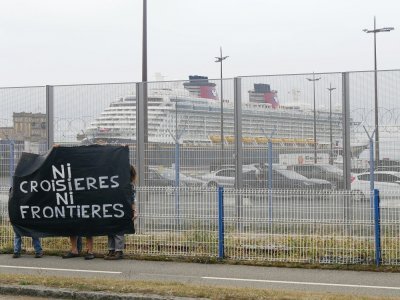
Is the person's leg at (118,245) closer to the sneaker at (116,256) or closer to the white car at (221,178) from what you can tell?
the sneaker at (116,256)

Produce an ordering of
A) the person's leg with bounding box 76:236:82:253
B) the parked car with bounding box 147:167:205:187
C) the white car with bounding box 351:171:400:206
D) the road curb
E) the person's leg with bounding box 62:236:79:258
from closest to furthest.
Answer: the road curb, the person's leg with bounding box 62:236:79:258, the person's leg with bounding box 76:236:82:253, the white car with bounding box 351:171:400:206, the parked car with bounding box 147:167:205:187

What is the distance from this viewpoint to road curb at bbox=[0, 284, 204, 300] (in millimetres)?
7746

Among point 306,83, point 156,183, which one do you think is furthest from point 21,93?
point 306,83

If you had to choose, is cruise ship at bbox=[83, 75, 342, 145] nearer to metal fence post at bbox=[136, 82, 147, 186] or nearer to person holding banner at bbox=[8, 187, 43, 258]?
metal fence post at bbox=[136, 82, 147, 186]

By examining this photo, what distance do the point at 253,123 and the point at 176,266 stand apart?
13.2 feet

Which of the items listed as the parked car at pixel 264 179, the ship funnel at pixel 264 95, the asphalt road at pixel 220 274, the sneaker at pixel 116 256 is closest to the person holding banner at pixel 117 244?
the sneaker at pixel 116 256

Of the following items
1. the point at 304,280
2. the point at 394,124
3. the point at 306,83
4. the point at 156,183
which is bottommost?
the point at 304,280

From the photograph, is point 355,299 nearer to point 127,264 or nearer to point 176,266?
point 176,266

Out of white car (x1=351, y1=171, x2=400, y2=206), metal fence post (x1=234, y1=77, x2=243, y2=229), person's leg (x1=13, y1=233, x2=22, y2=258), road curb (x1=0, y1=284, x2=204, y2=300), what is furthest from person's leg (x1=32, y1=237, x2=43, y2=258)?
white car (x1=351, y1=171, x2=400, y2=206)

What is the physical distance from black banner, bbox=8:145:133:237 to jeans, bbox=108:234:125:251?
0.10 meters

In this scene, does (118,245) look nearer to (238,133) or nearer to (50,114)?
(238,133)

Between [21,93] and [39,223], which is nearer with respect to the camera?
[39,223]

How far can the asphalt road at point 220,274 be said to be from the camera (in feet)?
28.5

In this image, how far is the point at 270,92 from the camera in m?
13.2
